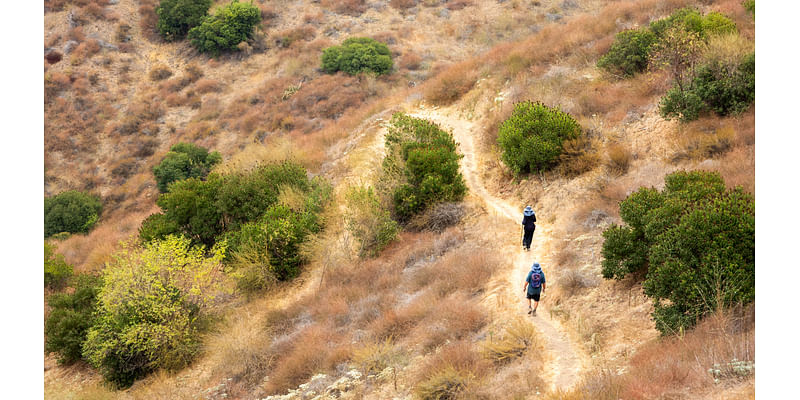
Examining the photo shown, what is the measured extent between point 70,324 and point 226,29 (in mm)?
39643

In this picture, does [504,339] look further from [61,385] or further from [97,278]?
[97,278]

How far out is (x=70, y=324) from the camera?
20531mm

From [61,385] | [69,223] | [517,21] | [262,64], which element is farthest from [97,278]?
[517,21]

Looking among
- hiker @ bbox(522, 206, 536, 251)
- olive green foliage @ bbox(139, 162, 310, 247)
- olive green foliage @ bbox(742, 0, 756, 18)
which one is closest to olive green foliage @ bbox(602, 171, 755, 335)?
hiker @ bbox(522, 206, 536, 251)

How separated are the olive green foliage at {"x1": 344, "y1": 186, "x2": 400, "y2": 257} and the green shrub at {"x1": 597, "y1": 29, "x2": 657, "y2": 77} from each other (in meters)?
13.1

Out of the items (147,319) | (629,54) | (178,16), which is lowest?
(147,319)

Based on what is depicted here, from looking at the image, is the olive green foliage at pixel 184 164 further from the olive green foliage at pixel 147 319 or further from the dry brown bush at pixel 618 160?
the dry brown bush at pixel 618 160

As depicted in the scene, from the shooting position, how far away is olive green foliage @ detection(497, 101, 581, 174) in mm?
21109

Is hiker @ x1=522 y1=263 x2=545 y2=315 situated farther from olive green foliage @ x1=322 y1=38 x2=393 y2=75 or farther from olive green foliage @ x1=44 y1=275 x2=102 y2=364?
olive green foliage @ x1=322 y1=38 x2=393 y2=75

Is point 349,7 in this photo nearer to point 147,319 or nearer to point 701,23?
point 701,23

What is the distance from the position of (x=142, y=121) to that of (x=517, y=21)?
3424 centimetres

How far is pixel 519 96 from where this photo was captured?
28.3 m

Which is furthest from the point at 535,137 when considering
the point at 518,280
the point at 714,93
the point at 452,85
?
the point at 452,85

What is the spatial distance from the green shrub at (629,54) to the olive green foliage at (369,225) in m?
13.1
